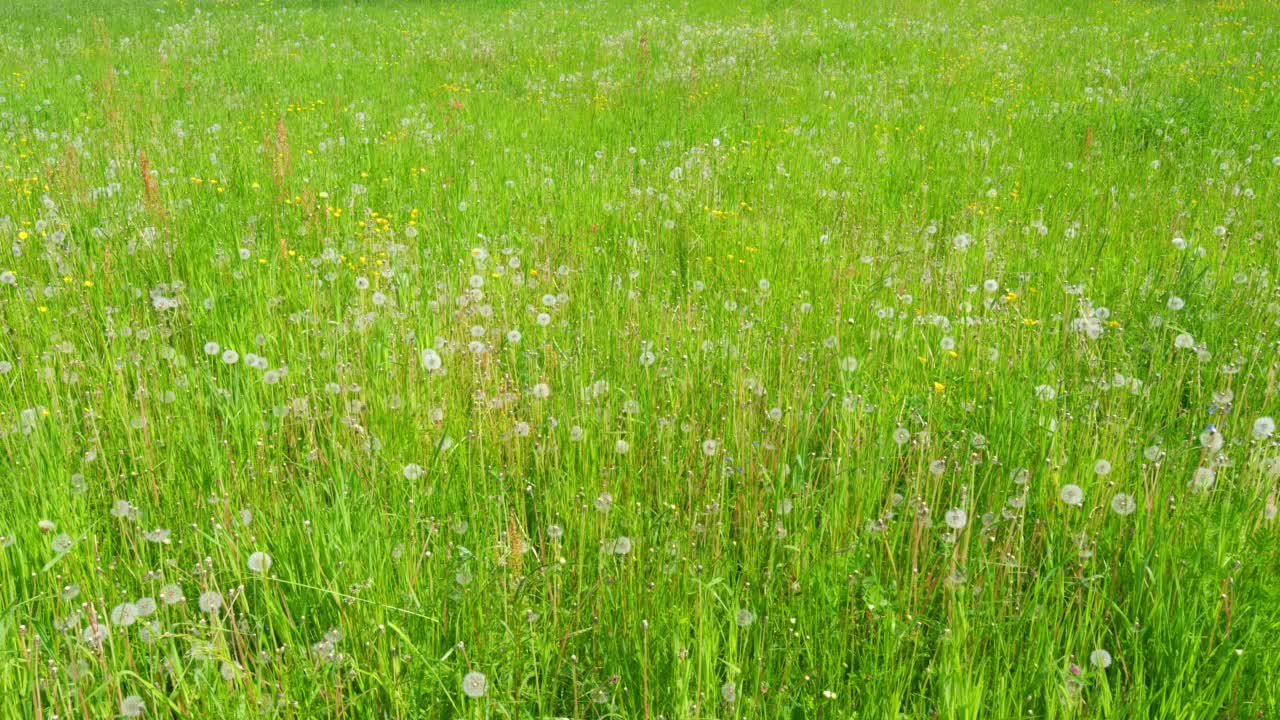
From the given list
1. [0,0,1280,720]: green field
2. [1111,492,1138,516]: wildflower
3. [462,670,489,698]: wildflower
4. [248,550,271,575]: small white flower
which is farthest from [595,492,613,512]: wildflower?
[1111,492,1138,516]: wildflower

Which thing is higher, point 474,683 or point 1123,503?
point 1123,503

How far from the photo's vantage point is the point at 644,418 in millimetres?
2906

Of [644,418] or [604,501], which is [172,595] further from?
[644,418]

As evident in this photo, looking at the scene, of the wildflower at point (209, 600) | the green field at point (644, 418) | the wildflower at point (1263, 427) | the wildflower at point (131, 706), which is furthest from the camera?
the wildflower at point (1263, 427)

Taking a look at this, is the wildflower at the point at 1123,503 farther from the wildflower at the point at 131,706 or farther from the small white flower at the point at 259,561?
the wildflower at the point at 131,706

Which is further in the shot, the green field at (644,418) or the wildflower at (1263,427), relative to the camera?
the wildflower at (1263,427)

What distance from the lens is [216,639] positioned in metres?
1.66

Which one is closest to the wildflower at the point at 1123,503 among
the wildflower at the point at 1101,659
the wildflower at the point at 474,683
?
the wildflower at the point at 1101,659

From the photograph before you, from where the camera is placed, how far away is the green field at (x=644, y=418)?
5.94 ft

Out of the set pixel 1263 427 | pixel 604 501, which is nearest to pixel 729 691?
pixel 604 501

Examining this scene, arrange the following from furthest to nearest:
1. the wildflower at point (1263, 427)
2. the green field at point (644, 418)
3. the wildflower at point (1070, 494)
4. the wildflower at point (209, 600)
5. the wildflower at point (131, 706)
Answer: the wildflower at point (1263, 427) < the wildflower at point (1070, 494) < the green field at point (644, 418) < the wildflower at point (209, 600) < the wildflower at point (131, 706)

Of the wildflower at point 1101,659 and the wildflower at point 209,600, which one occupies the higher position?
the wildflower at point 209,600

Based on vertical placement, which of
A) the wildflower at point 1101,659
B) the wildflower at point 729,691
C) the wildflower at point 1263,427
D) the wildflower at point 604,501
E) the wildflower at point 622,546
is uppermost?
the wildflower at point 1263,427

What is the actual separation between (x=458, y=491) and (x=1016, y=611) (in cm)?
147
